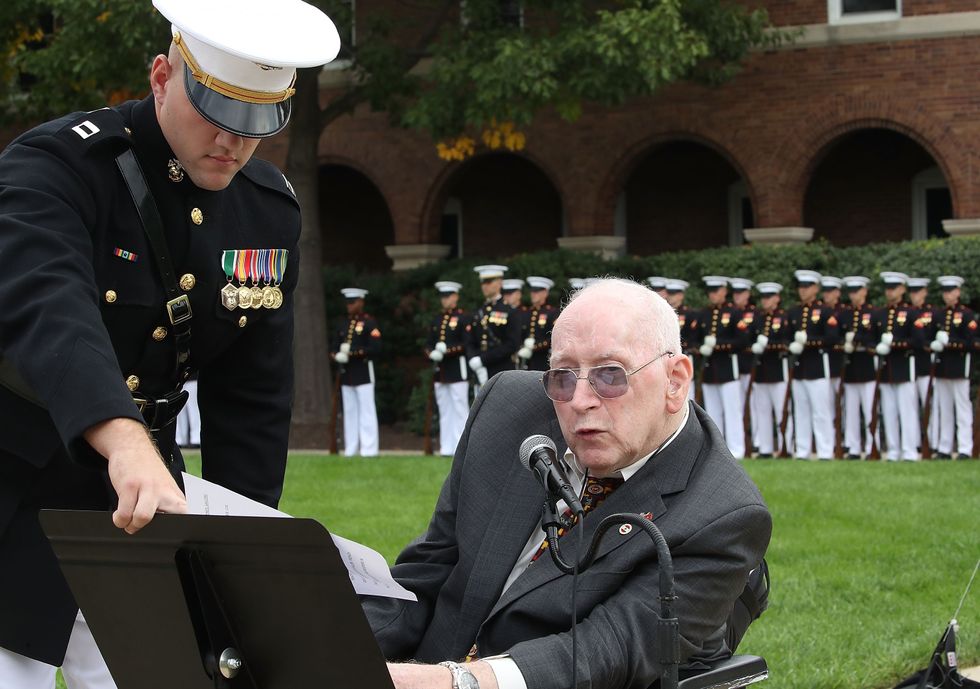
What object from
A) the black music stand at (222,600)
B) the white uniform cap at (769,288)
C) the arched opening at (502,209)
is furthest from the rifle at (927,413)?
the black music stand at (222,600)

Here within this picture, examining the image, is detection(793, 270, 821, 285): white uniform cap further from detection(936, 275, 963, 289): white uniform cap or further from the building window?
the building window

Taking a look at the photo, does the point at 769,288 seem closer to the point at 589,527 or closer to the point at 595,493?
the point at 595,493

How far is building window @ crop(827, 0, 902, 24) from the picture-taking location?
20.9 meters

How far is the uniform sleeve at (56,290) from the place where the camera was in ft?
8.79

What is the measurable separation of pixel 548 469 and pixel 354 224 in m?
24.8

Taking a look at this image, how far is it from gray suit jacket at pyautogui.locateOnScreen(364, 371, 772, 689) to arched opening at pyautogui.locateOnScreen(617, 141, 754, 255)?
2057 centimetres

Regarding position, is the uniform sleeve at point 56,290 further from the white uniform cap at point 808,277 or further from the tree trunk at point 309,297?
the tree trunk at point 309,297

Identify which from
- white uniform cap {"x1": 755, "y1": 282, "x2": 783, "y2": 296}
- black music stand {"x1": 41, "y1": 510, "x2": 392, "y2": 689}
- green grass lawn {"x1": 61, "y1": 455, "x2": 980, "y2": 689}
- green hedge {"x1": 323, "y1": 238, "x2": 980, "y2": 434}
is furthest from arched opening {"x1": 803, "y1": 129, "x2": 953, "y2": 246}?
black music stand {"x1": 41, "y1": 510, "x2": 392, "y2": 689}

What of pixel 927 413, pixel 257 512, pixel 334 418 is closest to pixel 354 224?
pixel 334 418

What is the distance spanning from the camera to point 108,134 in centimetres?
332

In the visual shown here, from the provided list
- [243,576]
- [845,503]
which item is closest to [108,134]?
[243,576]

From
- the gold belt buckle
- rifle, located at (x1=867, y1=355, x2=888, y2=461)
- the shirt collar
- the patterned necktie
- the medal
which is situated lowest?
rifle, located at (x1=867, y1=355, x2=888, y2=461)

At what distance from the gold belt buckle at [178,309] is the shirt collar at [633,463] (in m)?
1.07

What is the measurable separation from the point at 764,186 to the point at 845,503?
435 inches
